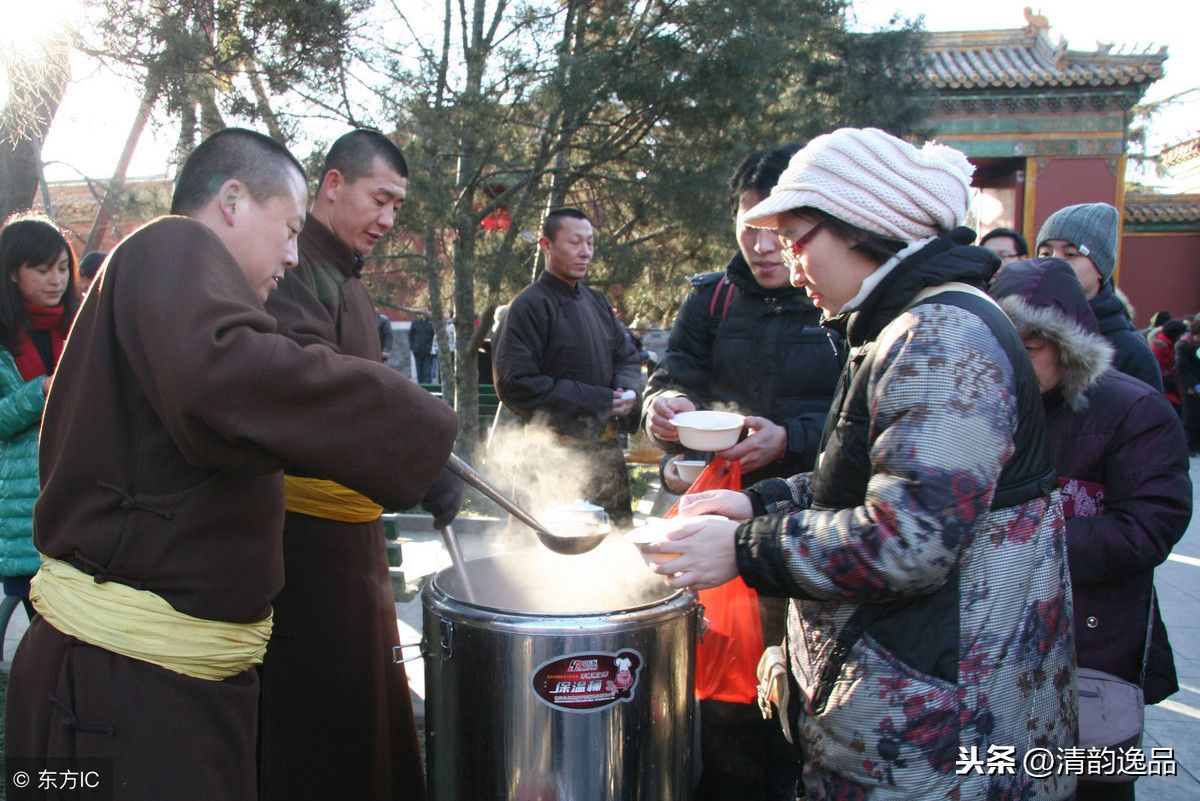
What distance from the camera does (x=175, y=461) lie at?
152 centimetres

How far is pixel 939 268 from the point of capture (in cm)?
149

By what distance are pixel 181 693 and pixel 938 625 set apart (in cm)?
130

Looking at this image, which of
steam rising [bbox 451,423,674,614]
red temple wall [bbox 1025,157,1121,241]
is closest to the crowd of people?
steam rising [bbox 451,423,674,614]

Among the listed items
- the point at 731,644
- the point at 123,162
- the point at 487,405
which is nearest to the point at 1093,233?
the point at 731,644

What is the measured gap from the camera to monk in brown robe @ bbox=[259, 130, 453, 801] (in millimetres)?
2406

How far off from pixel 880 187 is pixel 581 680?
111cm

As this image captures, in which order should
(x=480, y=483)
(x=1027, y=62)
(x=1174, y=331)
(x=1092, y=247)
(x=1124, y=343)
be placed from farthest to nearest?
1. (x=1027, y=62)
2. (x=1174, y=331)
3. (x=1092, y=247)
4. (x=1124, y=343)
5. (x=480, y=483)

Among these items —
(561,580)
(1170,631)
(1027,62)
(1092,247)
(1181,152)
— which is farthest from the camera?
(1181,152)

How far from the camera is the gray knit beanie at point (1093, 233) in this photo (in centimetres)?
357

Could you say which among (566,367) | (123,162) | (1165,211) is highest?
(1165,211)

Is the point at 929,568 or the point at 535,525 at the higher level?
the point at 929,568

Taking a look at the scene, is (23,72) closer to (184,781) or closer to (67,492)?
(67,492)

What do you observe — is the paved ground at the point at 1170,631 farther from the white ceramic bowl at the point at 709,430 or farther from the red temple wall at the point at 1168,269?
the red temple wall at the point at 1168,269

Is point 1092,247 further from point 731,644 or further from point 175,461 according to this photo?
point 175,461
